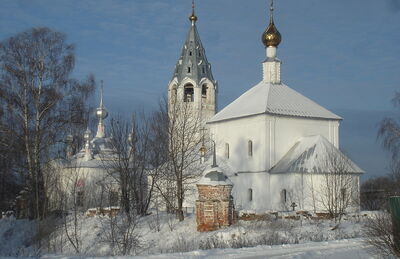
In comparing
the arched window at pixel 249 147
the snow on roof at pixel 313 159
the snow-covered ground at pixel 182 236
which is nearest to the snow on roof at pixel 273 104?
the arched window at pixel 249 147

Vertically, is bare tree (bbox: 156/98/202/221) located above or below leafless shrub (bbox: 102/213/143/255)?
above

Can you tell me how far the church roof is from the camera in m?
35.7

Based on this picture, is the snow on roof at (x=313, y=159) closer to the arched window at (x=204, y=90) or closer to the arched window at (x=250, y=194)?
the arched window at (x=250, y=194)

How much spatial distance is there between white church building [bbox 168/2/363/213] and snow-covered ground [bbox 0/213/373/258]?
175 inches

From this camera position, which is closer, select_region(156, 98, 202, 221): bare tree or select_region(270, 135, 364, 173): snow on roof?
select_region(156, 98, 202, 221): bare tree

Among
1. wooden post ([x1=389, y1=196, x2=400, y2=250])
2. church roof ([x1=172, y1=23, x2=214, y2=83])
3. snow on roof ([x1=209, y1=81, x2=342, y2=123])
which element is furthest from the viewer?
church roof ([x1=172, y1=23, x2=214, y2=83])

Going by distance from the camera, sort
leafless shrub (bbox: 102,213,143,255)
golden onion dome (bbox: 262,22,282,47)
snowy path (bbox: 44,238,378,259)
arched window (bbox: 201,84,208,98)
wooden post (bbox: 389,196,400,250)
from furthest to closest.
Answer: arched window (bbox: 201,84,208,98) < golden onion dome (bbox: 262,22,282,47) < leafless shrub (bbox: 102,213,143,255) < snowy path (bbox: 44,238,378,259) < wooden post (bbox: 389,196,400,250)

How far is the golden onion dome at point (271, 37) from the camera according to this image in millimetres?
29625

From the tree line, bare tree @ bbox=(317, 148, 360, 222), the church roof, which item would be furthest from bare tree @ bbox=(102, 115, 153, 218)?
the church roof

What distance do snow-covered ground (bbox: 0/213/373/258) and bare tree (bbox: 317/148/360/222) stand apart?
1.54 meters

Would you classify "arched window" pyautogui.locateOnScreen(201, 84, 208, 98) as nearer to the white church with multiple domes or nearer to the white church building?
the white church with multiple domes

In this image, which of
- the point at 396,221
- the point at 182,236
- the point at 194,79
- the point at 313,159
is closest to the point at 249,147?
the point at 313,159

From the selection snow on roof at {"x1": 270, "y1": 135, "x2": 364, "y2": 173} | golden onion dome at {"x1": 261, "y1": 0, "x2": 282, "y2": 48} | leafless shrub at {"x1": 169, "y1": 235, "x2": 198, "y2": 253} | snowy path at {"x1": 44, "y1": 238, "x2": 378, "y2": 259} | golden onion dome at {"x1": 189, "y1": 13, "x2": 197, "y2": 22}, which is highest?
golden onion dome at {"x1": 189, "y1": 13, "x2": 197, "y2": 22}

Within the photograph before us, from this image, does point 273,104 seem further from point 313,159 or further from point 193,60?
point 193,60
